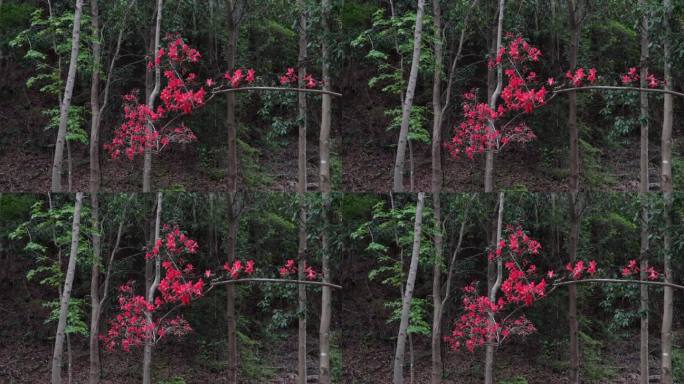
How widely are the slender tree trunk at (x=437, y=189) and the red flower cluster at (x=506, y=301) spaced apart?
0.19 meters

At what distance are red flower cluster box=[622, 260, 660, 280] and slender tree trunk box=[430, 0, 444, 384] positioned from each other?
1781 mm

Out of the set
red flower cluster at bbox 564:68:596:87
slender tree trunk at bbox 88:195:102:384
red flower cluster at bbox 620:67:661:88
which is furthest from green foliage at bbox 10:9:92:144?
red flower cluster at bbox 620:67:661:88

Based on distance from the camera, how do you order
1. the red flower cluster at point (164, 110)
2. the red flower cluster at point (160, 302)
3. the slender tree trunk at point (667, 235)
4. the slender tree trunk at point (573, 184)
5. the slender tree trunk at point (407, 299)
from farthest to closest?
1. the slender tree trunk at point (667, 235)
2. the red flower cluster at point (160, 302)
3. the slender tree trunk at point (573, 184)
4. the red flower cluster at point (164, 110)
5. the slender tree trunk at point (407, 299)

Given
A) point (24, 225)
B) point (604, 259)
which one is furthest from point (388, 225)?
point (24, 225)

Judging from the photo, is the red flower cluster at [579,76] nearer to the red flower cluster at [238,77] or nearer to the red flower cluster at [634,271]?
the red flower cluster at [634,271]

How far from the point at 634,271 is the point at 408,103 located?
2.80m

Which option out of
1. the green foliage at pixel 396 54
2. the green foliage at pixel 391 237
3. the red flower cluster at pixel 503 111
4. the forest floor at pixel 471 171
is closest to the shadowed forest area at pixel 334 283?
the green foliage at pixel 391 237

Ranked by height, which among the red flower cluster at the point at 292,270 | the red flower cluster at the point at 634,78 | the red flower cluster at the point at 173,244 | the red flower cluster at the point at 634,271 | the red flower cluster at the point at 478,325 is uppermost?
the red flower cluster at the point at 634,78

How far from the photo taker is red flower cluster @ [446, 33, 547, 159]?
6.52 m

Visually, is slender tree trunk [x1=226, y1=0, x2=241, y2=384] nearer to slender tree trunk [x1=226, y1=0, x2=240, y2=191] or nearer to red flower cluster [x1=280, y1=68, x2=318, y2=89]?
slender tree trunk [x1=226, y1=0, x2=240, y2=191]

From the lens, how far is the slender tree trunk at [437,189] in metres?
6.51

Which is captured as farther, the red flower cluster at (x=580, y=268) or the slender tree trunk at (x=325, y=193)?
the red flower cluster at (x=580, y=268)

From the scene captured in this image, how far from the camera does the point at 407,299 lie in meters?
6.51


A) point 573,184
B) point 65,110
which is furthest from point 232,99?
point 573,184
